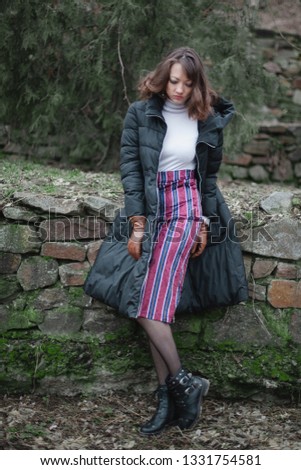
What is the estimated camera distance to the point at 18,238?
3215 mm

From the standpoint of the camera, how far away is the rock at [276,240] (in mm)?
3203

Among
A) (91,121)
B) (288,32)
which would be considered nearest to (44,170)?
(91,121)

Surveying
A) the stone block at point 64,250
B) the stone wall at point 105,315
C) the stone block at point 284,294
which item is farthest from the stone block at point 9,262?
the stone block at point 284,294

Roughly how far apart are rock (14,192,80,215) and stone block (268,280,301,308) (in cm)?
118

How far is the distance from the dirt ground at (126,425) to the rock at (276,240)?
2.79 ft

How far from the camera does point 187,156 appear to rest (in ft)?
9.27

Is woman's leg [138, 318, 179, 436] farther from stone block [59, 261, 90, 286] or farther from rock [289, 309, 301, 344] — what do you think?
rock [289, 309, 301, 344]

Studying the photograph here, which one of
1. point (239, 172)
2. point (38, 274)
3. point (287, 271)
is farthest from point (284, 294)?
point (239, 172)

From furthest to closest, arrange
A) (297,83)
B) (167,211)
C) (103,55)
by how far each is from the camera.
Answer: (297,83)
(103,55)
(167,211)

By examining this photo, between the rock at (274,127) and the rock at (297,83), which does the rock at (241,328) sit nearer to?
the rock at (274,127)

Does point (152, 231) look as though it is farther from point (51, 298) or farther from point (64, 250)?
point (51, 298)

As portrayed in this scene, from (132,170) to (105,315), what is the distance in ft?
2.88

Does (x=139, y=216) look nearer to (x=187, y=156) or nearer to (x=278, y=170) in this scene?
(x=187, y=156)
